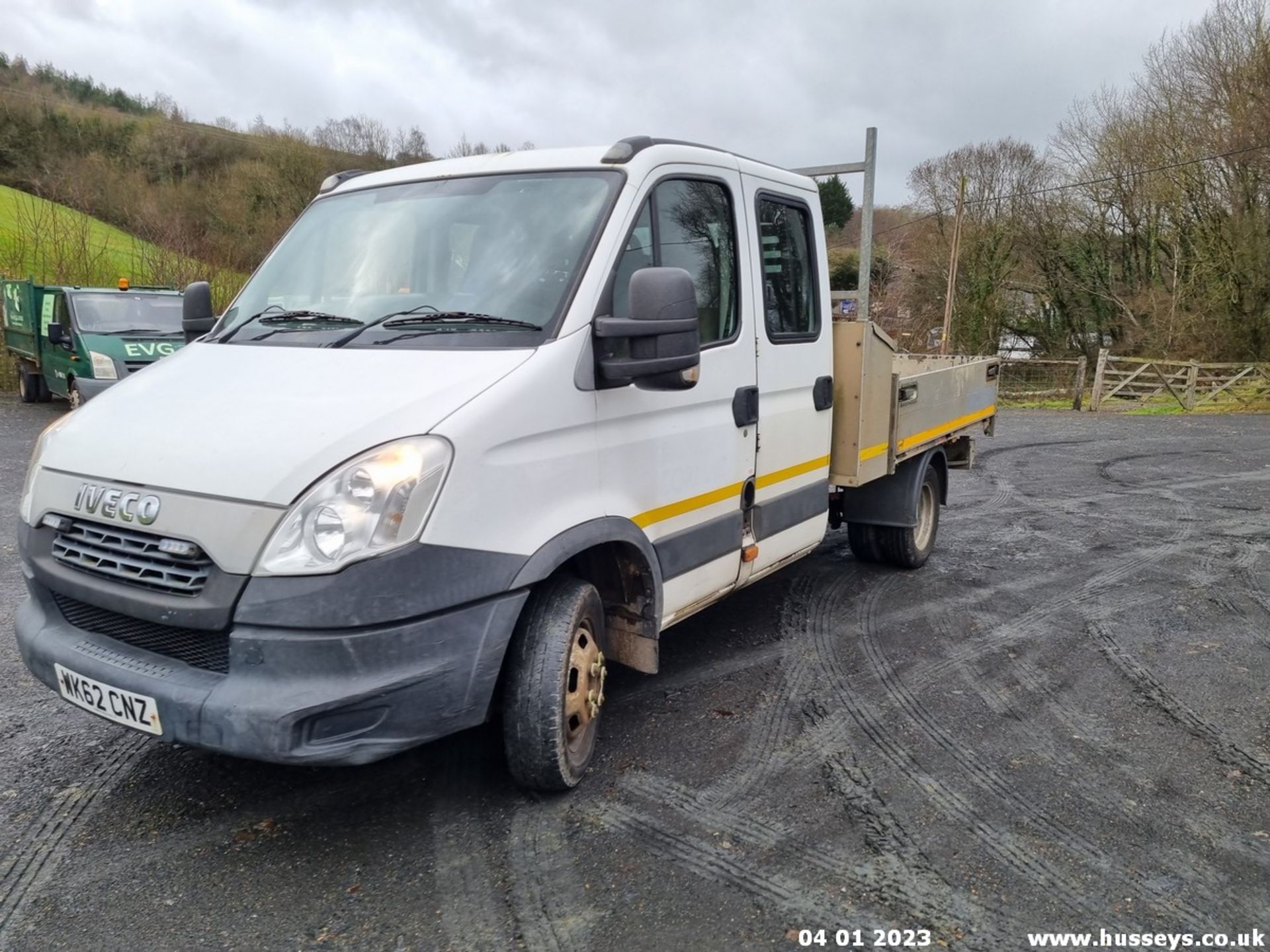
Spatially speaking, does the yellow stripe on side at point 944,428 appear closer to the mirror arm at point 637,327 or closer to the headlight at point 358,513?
the mirror arm at point 637,327

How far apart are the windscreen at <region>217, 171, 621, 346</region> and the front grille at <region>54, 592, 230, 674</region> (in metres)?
1.16

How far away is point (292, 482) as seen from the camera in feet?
8.71

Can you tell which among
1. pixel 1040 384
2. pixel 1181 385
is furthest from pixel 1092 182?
pixel 1181 385

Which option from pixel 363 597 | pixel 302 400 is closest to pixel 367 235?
pixel 302 400

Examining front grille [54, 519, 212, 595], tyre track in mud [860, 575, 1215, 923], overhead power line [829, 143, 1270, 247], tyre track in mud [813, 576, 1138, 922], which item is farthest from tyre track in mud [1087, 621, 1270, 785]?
overhead power line [829, 143, 1270, 247]

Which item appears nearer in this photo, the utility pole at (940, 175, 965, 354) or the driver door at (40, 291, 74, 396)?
the driver door at (40, 291, 74, 396)

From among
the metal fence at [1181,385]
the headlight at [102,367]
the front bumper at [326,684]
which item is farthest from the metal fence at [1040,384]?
the front bumper at [326,684]

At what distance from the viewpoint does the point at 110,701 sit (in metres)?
2.83

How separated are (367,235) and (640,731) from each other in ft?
7.77

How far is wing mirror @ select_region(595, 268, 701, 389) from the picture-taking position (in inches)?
124

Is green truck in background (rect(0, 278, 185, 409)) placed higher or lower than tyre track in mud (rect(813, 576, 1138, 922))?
higher

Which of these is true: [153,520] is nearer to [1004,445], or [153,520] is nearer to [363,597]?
[363,597]
